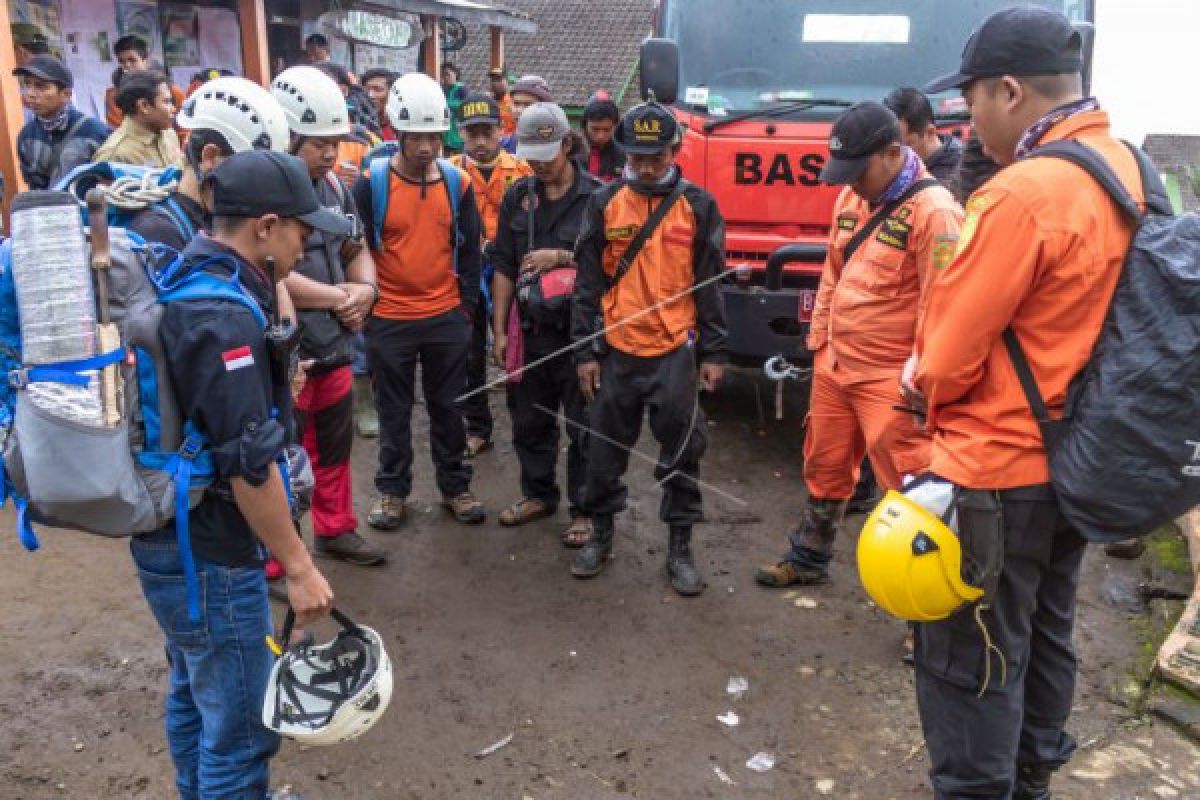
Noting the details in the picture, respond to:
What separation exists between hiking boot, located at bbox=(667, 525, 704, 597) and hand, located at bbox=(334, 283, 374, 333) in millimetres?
1715

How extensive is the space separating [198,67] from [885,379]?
26.6 feet

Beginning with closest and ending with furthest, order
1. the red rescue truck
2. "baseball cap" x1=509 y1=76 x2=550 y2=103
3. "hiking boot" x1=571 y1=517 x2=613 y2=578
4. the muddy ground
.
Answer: the muddy ground → "hiking boot" x1=571 y1=517 x2=613 y2=578 → the red rescue truck → "baseball cap" x1=509 y1=76 x2=550 y2=103

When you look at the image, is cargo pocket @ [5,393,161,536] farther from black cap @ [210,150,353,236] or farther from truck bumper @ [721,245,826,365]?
truck bumper @ [721,245,826,365]

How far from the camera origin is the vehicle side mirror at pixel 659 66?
5.32m

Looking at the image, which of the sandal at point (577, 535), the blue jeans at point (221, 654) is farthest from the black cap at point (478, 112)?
the blue jeans at point (221, 654)

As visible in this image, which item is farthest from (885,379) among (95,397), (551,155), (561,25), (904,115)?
(561,25)

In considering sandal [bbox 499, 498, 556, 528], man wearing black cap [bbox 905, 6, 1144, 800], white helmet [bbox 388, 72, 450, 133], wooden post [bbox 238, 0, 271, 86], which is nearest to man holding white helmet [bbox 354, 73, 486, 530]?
white helmet [bbox 388, 72, 450, 133]

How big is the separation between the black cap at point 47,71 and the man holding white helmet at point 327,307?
8.09 ft

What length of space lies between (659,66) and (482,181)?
1.29 m

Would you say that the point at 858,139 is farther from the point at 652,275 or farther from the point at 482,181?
the point at 482,181

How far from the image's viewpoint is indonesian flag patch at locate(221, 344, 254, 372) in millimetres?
2049

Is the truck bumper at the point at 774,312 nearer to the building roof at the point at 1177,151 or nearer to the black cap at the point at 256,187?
the black cap at the point at 256,187

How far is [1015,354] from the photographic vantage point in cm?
217

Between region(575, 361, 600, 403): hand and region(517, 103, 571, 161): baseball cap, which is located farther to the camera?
region(517, 103, 571, 161): baseball cap
